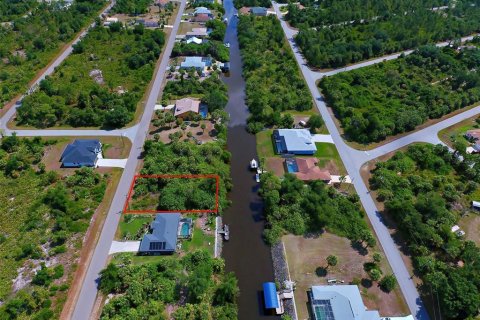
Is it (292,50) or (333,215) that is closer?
(333,215)

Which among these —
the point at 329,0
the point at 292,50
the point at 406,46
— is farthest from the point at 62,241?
the point at 329,0

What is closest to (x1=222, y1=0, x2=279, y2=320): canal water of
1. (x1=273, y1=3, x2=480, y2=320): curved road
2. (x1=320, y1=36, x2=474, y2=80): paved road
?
(x1=273, y1=3, x2=480, y2=320): curved road

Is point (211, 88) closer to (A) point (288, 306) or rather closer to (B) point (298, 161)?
(B) point (298, 161)

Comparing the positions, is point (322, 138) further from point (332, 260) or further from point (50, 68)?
point (50, 68)

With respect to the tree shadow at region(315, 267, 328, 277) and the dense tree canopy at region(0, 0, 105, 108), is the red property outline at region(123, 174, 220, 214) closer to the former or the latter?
the tree shadow at region(315, 267, 328, 277)

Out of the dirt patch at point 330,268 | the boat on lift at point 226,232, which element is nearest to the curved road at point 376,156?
the dirt patch at point 330,268

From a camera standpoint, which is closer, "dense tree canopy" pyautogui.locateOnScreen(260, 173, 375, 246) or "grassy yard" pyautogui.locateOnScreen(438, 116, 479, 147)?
"dense tree canopy" pyautogui.locateOnScreen(260, 173, 375, 246)
